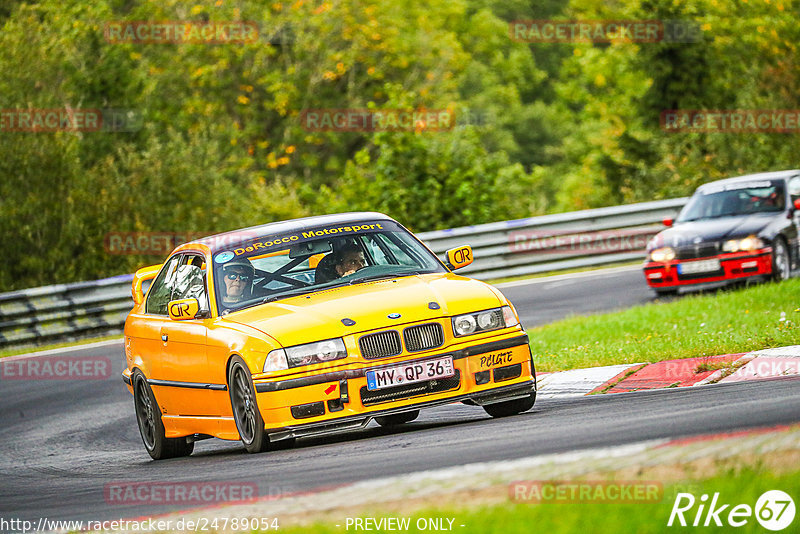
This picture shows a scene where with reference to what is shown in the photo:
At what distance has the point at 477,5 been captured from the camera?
7219 cm

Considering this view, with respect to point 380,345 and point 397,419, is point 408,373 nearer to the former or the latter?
point 380,345

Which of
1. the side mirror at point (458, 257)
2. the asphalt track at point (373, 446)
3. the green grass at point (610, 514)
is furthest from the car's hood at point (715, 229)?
the green grass at point (610, 514)

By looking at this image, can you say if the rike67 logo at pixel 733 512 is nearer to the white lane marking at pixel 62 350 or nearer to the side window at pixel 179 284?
the side window at pixel 179 284

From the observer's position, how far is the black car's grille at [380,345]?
823cm

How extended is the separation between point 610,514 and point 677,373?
576 centimetres

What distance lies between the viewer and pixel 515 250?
72.4 ft

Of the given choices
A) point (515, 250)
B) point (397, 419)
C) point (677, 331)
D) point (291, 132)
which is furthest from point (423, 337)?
point (291, 132)

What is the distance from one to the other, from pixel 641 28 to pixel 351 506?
2893 cm

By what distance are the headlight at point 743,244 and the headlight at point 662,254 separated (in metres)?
0.69

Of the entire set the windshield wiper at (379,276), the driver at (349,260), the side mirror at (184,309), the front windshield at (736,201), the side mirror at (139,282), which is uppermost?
the driver at (349,260)

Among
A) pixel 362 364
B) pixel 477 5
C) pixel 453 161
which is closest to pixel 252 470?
pixel 362 364

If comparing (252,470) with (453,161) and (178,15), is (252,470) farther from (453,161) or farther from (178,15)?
(178,15)

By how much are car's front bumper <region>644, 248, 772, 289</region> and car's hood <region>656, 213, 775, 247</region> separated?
270 millimetres

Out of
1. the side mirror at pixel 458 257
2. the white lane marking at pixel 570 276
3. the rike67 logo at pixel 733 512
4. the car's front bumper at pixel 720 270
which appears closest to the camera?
the rike67 logo at pixel 733 512
